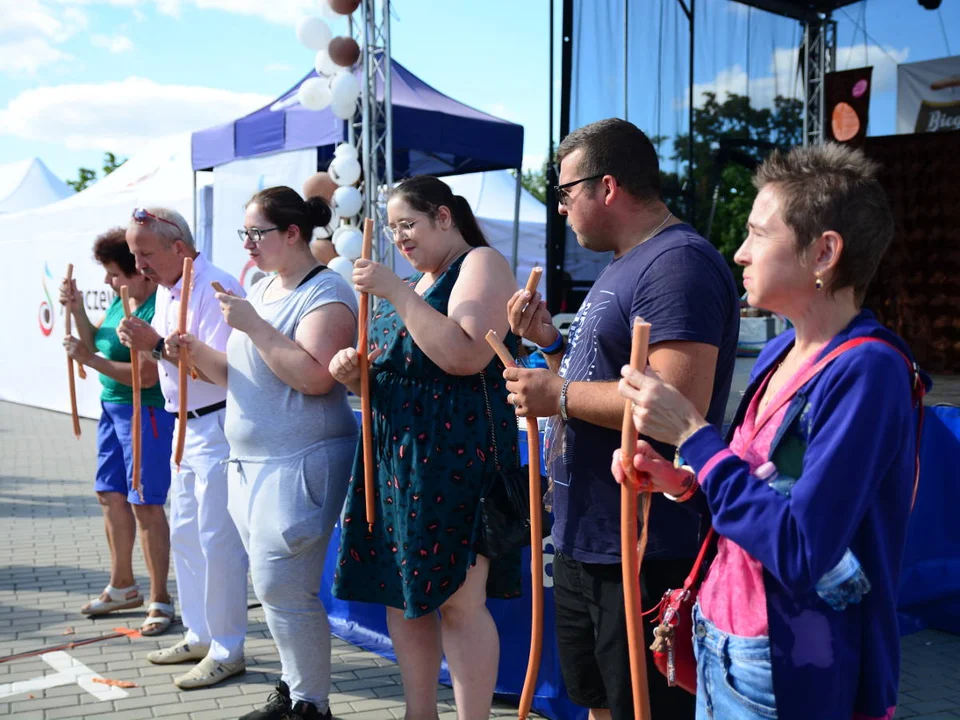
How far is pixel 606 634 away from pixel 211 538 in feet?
6.66

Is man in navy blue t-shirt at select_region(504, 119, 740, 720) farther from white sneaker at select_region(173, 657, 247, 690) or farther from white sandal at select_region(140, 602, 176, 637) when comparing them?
white sandal at select_region(140, 602, 176, 637)

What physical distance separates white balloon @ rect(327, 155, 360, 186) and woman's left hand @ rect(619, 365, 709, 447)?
21.4ft

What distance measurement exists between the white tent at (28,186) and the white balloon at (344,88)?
14.0 m

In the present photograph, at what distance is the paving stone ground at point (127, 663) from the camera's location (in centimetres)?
342

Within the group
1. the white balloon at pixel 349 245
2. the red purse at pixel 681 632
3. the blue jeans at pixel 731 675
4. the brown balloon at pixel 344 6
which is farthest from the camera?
the brown balloon at pixel 344 6

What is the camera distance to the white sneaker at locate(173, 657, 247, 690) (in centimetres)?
359

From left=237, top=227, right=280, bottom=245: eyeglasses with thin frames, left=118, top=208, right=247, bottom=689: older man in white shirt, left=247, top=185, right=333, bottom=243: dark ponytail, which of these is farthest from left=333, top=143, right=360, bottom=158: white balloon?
left=237, top=227, right=280, bottom=245: eyeglasses with thin frames

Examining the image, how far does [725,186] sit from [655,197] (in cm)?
763

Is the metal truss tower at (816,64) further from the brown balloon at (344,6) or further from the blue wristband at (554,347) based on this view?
the blue wristband at (554,347)

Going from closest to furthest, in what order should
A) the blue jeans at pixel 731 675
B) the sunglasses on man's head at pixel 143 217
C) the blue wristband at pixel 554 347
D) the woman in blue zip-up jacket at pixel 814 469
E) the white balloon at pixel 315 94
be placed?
1. the woman in blue zip-up jacket at pixel 814 469
2. the blue jeans at pixel 731 675
3. the blue wristband at pixel 554 347
4. the sunglasses on man's head at pixel 143 217
5. the white balloon at pixel 315 94

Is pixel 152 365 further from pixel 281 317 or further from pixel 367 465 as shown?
pixel 367 465

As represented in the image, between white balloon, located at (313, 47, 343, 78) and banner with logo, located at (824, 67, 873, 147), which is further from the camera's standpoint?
banner with logo, located at (824, 67, 873, 147)

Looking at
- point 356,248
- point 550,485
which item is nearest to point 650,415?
point 550,485

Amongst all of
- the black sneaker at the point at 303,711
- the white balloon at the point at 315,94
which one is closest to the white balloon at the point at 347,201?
the white balloon at the point at 315,94
